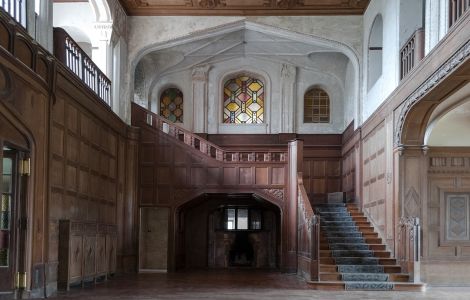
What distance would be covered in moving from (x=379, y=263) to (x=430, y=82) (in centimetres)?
462

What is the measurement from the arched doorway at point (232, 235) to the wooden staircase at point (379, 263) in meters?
4.78

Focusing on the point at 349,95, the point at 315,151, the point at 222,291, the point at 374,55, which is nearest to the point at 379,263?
the point at 222,291

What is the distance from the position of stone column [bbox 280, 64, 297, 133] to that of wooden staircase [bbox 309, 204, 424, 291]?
5.02 m

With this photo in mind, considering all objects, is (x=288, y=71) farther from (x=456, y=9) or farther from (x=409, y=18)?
(x=456, y=9)

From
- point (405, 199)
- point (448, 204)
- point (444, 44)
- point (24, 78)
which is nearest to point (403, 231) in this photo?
point (405, 199)

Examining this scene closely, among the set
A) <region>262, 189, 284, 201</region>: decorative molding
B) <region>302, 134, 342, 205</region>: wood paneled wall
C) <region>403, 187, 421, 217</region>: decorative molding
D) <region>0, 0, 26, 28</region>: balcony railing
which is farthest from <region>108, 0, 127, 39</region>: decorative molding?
<region>403, 187, 421, 217</region>: decorative molding

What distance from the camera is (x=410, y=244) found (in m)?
13.8

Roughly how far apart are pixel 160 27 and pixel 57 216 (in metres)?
8.03

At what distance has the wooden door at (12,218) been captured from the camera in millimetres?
10164

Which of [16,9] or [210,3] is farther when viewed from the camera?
[210,3]

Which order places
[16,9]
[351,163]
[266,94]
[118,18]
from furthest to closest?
[266,94] → [351,163] → [118,18] → [16,9]

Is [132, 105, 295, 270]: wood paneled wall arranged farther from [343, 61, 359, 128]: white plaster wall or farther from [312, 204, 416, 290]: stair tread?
[343, 61, 359, 128]: white plaster wall

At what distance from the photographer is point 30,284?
415 inches

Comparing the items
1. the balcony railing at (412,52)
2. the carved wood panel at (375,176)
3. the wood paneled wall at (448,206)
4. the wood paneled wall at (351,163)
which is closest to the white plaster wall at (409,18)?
the balcony railing at (412,52)
